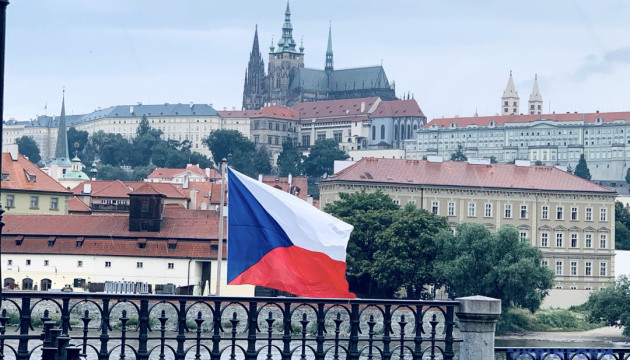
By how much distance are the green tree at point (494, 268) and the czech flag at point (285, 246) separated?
52.6 meters

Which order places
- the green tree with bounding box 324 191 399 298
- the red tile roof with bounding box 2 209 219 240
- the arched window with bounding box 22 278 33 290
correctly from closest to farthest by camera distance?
the arched window with bounding box 22 278 33 290, the red tile roof with bounding box 2 209 219 240, the green tree with bounding box 324 191 399 298

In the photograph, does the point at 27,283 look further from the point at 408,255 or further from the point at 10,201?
the point at 408,255

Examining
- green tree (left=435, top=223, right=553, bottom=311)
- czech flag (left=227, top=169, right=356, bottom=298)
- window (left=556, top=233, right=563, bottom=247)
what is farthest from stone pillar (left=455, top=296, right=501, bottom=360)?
window (left=556, top=233, right=563, bottom=247)

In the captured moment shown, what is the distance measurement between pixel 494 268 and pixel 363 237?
832 centimetres

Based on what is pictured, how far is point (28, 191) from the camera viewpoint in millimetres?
79750

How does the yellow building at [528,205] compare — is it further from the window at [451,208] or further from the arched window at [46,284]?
the arched window at [46,284]

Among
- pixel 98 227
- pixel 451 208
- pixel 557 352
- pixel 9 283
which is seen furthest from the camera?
pixel 451 208

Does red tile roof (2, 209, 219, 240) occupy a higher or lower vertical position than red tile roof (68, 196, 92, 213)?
lower

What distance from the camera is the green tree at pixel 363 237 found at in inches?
2810

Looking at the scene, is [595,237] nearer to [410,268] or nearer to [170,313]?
[410,268]

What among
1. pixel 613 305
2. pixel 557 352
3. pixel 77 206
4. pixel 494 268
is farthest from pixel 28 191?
pixel 557 352

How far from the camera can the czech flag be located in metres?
16.2

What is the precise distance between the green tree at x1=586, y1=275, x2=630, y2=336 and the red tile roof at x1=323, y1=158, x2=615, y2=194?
2457 cm

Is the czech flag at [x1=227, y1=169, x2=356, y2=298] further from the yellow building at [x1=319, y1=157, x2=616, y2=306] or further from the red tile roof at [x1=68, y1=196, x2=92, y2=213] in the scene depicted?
the yellow building at [x1=319, y1=157, x2=616, y2=306]
